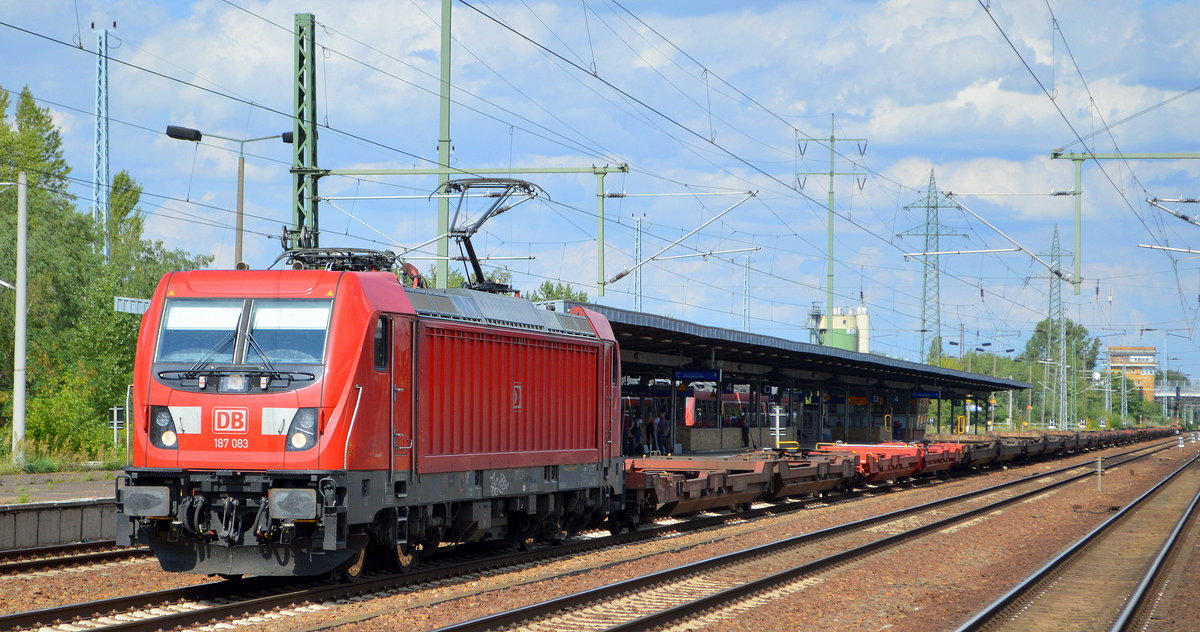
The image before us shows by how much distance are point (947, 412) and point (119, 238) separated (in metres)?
112

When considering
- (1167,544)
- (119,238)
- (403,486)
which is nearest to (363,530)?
(403,486)

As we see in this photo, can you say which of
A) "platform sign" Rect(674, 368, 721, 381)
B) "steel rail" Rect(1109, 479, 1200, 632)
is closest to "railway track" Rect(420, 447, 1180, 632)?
"steel rail" Rect(1109, 479, 1200, 632)

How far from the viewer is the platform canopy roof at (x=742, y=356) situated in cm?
3000

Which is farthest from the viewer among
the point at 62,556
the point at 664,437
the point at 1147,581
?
the point at 664,437

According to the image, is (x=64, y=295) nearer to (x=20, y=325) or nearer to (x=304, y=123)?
(x=20, y=325)

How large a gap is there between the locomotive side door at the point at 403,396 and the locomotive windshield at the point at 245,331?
3.30 feet

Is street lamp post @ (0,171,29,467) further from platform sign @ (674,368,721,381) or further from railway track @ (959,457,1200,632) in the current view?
railway track @ (959,457,1200,632)

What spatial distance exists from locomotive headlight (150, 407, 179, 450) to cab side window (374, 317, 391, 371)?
2.24m

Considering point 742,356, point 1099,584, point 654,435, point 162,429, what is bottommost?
point 1099,584

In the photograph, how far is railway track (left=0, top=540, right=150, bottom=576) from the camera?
14.7 meters

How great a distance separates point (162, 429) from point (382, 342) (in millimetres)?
2500

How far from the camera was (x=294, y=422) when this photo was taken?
1246 cm

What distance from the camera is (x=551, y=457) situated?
17.5 m

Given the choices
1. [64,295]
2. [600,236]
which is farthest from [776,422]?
[64,295]
